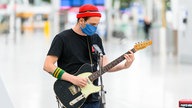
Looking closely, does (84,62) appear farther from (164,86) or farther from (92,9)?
(164,86)

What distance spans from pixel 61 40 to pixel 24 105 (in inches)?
189

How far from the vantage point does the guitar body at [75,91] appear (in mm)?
4762

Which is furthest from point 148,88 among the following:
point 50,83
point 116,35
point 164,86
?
point 116,35

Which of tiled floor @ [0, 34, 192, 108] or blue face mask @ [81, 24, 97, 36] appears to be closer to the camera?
blue face mask @ [81, 24, 97, 36]

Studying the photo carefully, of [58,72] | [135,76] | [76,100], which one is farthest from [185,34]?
[58,72]

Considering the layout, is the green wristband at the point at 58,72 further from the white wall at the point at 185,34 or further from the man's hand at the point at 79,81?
the white wall at the point at 185,34

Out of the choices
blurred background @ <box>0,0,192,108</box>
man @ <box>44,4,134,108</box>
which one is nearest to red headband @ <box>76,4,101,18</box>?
man @ <box>44,4,134,108</box>

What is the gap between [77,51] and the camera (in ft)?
15.6

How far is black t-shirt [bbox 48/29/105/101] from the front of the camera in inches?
187

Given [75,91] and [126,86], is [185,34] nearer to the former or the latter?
[126,86]

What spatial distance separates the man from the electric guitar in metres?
0.05

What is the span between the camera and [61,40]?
4.74 meters

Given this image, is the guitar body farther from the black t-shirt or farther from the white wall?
the white wall

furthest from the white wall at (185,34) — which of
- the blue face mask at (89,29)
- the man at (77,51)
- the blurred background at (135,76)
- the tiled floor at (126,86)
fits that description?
the blue face mask at (89,29)
